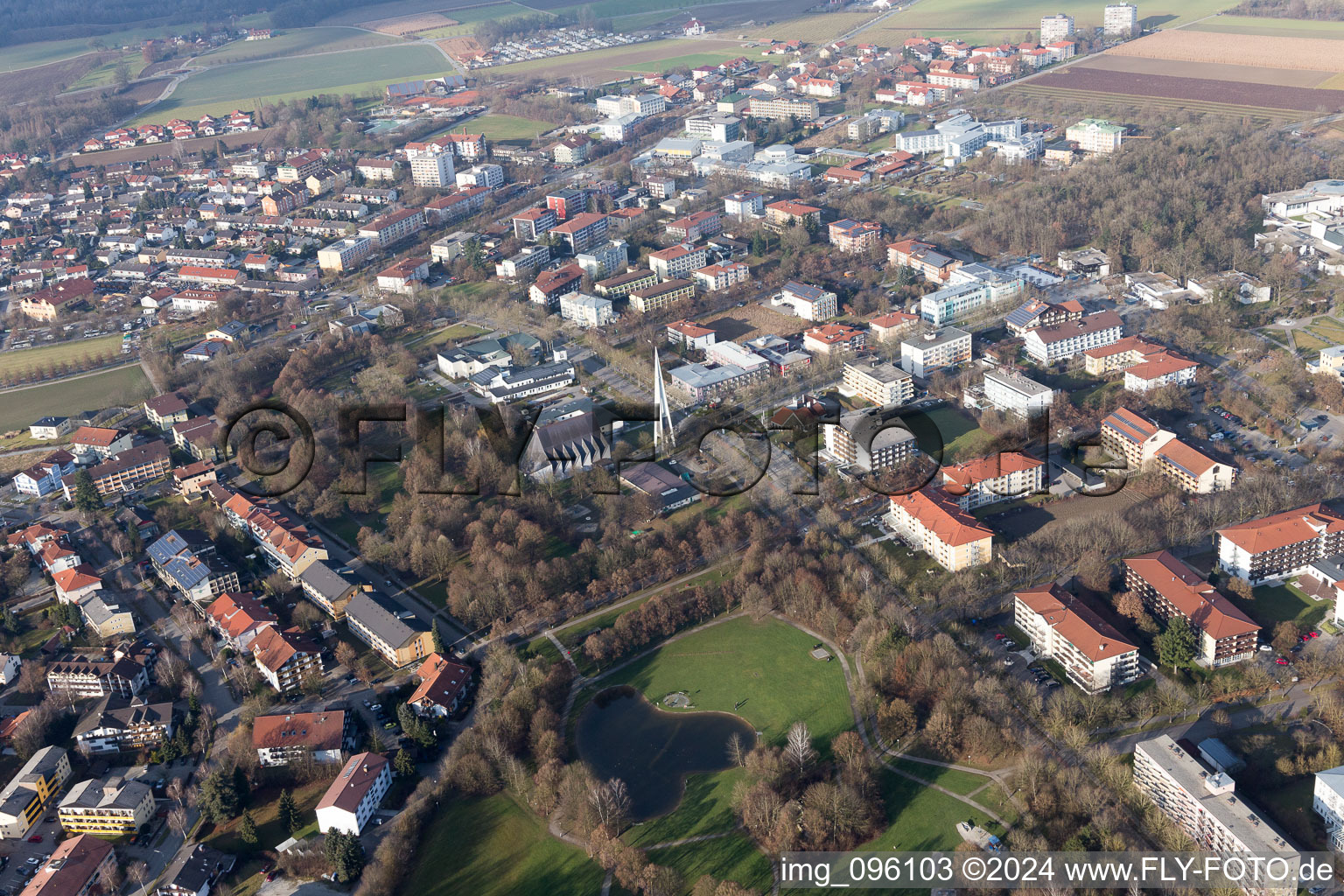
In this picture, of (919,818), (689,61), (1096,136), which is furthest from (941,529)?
(689,61)

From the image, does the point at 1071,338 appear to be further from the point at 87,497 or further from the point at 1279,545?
the point at 87,497

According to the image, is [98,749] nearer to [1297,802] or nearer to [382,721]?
[382,721]

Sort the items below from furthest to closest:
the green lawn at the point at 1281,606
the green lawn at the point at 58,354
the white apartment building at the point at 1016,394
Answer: the green lawn at the point at 58,354 → the white apartment building at the point at 1016,394 → the green lawn at the point at 1281,606

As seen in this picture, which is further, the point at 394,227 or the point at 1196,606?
the point at 394,227

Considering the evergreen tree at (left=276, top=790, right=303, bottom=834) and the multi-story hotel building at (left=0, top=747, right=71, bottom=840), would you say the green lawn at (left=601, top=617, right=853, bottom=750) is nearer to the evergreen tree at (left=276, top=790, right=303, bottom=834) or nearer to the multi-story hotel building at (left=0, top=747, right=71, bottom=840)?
the evergreen tree at (left=276, top=790, right=303, bottom=834)

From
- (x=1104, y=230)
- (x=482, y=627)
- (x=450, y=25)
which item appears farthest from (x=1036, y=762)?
(x=450, y=25)

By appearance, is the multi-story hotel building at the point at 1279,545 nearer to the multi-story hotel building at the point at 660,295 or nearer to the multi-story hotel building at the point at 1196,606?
the multi-story hotel building at the point at 1196,606

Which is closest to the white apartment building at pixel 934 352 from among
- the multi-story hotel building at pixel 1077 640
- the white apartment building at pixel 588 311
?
the white apartment building at pixel 588 311

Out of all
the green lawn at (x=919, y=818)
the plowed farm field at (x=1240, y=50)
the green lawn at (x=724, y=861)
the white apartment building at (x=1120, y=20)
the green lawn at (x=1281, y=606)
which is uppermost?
the white apartment building at (x=1120, y=20)
